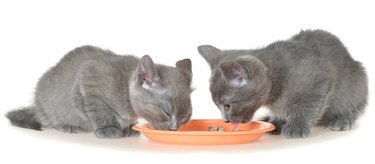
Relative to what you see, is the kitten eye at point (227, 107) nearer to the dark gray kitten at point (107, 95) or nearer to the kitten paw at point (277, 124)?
the dark gray kitten at point (107, 95)

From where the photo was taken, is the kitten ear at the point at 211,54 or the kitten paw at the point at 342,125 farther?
the kitten paw at the point at 342,125

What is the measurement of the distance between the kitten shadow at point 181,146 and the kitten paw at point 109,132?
54mm

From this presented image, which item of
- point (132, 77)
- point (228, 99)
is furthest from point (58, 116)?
point (228, 99)

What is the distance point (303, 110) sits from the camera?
4.38 metres

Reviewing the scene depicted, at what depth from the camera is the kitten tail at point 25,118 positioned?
4.95 metres

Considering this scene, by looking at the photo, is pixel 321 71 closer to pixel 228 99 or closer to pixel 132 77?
pixel 228 99

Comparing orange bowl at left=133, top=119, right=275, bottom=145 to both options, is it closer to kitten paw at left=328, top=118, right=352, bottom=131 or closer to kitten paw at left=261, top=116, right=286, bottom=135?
kitten paw at left=261, top=116, right=286, bottom=135

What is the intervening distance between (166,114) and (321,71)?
1.21 m

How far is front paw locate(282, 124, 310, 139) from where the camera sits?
14.2 feet

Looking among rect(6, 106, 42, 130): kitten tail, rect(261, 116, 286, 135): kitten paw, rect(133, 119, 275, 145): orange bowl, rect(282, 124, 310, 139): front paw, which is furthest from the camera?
rect(6, 106, 42, 130): kitten tail

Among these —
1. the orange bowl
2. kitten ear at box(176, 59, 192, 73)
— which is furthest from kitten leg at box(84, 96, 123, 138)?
kitten ear at box(176, 59, 192, 73)

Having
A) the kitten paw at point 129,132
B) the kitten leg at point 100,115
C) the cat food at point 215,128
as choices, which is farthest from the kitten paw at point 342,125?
the kitten leg at point 100,115

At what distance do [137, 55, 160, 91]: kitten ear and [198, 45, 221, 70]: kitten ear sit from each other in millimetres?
465

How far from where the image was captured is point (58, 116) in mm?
4875
